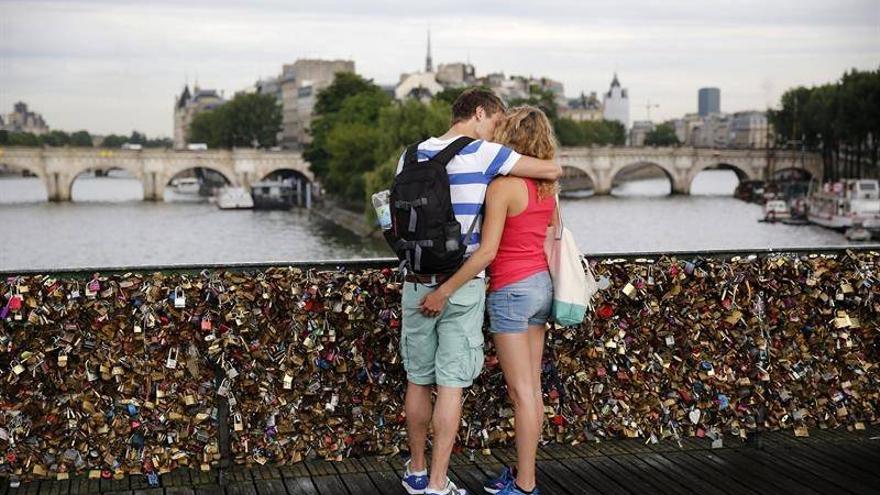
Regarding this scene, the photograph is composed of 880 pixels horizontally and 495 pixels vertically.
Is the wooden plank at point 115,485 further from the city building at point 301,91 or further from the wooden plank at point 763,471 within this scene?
the city building at point 301,91

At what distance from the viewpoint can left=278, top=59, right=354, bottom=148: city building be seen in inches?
4877

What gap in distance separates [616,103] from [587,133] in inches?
3283

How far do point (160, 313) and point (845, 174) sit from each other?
69596 millimetres

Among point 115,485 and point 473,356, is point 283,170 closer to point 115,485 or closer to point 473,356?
point 115,485

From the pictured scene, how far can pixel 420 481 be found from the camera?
4.93 metres

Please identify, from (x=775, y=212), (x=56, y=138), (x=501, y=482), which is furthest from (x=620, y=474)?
(x=56, y=138)

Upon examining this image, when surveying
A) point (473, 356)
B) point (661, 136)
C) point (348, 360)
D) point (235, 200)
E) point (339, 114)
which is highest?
point (339, 114)

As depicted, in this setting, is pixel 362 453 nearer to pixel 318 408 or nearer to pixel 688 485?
pixel 318 408

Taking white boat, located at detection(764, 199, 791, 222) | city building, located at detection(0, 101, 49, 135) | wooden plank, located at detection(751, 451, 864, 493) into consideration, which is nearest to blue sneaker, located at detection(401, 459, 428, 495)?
wooden plank, located at detection(751, 451, 864, 493)

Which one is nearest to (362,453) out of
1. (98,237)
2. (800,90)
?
(98,237)

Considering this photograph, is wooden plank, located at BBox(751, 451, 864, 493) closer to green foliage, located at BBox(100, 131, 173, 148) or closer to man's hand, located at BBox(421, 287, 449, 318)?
man's hand, located at BBox(421, 287, 449, 318)

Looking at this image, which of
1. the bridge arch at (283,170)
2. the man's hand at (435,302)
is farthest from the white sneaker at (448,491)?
the bridge arch at (283,170)

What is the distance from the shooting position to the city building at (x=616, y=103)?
630 ft

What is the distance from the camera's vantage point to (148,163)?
260 feet
